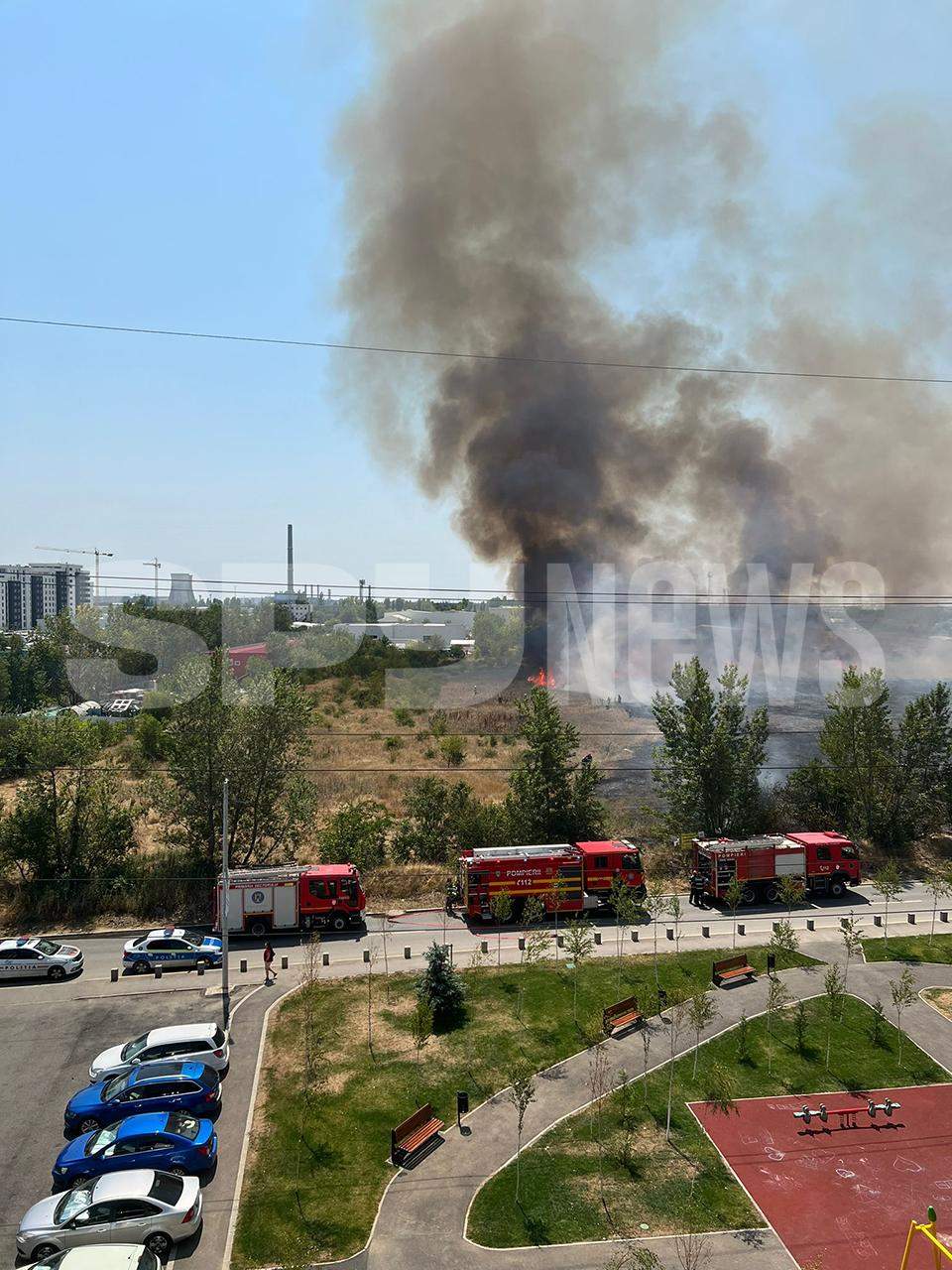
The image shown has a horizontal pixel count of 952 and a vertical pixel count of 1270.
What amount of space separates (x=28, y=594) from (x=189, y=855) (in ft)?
504

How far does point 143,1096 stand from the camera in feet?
53.0

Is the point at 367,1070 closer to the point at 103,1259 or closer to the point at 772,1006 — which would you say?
the point at 103,1259

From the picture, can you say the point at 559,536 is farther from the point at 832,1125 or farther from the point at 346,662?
the point at 832,1125

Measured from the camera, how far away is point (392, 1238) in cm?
1277

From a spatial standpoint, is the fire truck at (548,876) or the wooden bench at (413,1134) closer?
the wooden bench at (413,1134)

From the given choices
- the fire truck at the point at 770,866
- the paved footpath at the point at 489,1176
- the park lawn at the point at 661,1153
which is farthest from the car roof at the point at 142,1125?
the fire truck at the point at 770,866

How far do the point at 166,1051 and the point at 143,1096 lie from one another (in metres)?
1.62

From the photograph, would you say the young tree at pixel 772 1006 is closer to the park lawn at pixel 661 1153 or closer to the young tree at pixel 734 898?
the park lawn at pixel 661 1153

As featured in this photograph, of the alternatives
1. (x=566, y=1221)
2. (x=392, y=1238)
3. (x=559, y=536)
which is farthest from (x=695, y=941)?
(x=559, y=536)

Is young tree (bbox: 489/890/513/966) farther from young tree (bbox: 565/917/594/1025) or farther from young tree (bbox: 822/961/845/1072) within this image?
young tree (bbox: 822/961/845/1072)

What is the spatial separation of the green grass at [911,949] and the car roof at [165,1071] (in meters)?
18.6

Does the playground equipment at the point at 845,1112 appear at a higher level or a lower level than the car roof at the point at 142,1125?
lower

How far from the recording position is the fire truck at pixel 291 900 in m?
26.9

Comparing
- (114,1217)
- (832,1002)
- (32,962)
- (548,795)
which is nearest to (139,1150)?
(114,1217)
